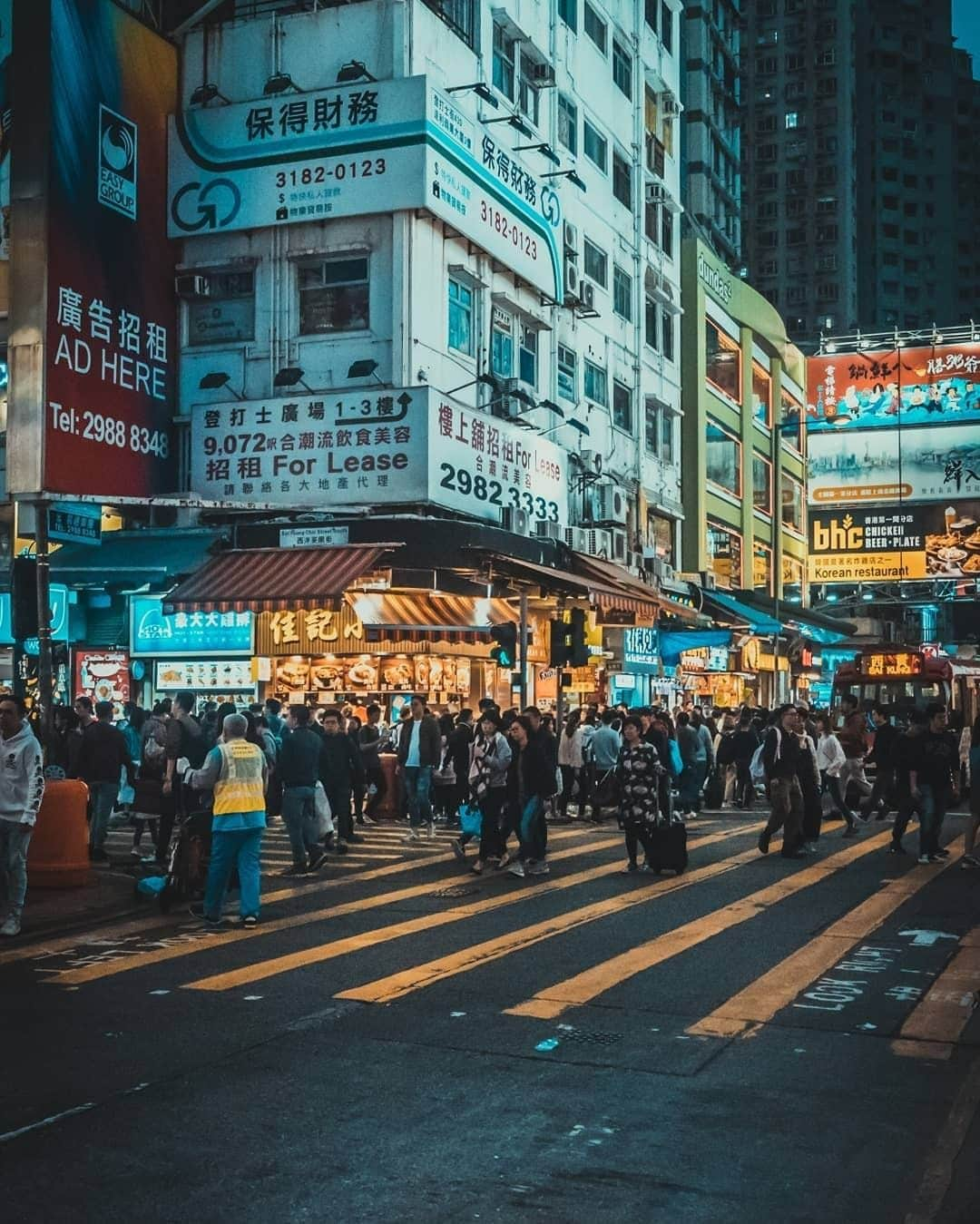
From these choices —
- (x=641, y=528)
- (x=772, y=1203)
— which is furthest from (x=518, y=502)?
(x=772, y=1203)

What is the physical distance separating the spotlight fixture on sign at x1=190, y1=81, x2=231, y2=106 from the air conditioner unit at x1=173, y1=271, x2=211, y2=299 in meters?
3.14

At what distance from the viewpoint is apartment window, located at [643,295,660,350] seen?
41.7m

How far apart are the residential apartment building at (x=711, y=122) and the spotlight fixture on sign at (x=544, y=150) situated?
19.3 m

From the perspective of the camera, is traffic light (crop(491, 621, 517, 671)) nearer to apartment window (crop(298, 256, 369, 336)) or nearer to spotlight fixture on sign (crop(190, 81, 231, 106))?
apartment window (crop(298, 256, 369, 336))

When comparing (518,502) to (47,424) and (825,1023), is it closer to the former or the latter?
(47,424)

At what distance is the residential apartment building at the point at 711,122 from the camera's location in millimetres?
56094

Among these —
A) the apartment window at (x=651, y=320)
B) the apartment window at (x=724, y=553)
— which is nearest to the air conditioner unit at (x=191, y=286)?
the apartment window at (x=651, y=320)

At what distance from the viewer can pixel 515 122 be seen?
29.8 m

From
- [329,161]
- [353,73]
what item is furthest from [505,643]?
[353,73]

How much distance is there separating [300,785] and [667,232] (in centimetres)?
3165

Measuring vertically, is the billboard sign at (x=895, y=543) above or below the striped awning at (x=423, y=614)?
above

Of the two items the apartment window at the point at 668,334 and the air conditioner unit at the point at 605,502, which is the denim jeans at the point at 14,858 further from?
the apartment window at the point at 668,334

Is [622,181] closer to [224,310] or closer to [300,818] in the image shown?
[224,310]

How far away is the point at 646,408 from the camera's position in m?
41.6
